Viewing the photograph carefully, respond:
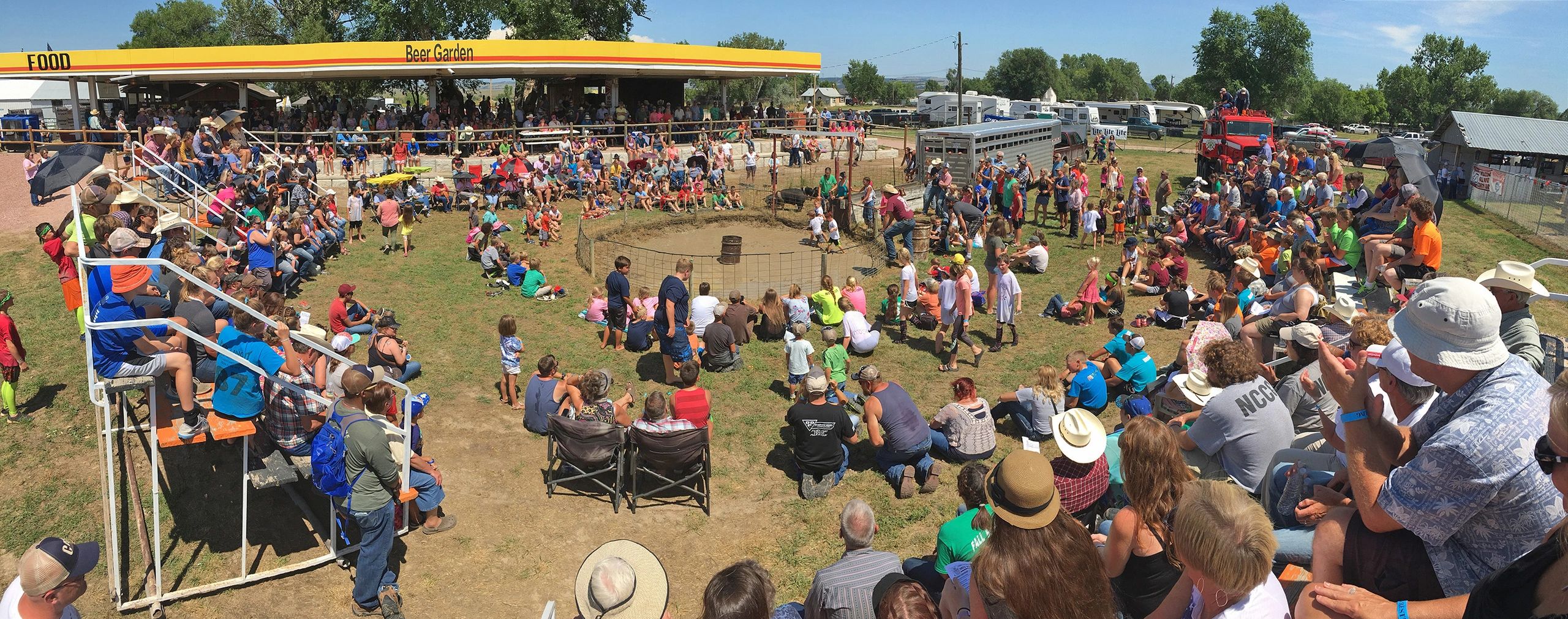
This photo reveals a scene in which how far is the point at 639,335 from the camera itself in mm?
12133

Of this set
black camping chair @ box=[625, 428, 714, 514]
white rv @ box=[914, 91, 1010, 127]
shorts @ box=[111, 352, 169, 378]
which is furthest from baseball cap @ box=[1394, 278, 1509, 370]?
white rv @ box=[914, 91, 1010, 127]

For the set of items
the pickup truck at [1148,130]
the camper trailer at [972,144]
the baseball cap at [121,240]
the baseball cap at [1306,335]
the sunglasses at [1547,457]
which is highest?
the pickup truck at [1148,130]

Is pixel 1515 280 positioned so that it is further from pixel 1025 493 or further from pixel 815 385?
pixel 815 385

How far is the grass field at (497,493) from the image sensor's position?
22.2 feet

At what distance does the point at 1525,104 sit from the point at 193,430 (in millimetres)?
132010

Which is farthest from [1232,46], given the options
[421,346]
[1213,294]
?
[421,346]

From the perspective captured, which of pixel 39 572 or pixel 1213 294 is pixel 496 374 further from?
pixel 1213 294

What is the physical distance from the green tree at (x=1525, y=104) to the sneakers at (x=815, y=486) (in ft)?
394

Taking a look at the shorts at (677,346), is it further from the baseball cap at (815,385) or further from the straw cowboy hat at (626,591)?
the straw cowboy hat at (626,591)

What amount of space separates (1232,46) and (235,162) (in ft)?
275

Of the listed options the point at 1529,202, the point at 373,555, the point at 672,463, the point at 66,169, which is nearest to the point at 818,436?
the point at 672,463

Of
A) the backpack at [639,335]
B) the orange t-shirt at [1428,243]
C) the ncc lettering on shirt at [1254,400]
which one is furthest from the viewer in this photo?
the backpack at [639,335]

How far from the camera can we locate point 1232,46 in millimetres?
79250

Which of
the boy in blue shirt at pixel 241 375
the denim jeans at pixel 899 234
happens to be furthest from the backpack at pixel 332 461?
the denim jeans at pixel 899 234
